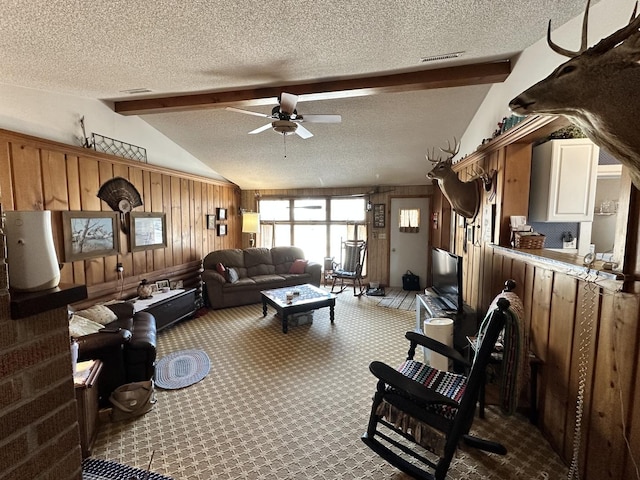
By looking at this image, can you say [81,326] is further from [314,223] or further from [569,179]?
[314,223]

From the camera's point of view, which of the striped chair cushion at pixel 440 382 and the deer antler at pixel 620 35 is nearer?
the deer antler at pixel 620 35

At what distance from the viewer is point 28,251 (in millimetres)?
950

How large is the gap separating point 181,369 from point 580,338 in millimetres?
3275

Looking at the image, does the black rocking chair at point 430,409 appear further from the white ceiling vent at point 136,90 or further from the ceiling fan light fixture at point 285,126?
the white ceiling vent at point 136,90

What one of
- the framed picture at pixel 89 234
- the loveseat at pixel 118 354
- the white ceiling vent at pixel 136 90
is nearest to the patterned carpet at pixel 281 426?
the loveseat at pixel 118 354

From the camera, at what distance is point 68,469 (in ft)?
3.39

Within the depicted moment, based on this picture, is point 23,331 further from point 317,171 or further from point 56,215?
point 317,171

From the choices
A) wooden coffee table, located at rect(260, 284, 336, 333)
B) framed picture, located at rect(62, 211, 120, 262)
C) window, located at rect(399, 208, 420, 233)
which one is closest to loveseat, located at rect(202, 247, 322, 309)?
wooden coffee table, located at rect(260, 284, 336, 333)

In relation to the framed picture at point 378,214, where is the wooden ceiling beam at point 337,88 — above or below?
above

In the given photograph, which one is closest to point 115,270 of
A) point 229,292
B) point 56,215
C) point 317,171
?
point 56,215

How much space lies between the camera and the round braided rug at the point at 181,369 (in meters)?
2.75

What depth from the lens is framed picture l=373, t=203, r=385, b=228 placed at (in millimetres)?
6441

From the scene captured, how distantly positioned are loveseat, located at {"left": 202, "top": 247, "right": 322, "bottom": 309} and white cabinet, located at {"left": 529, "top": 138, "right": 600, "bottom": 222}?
397cm

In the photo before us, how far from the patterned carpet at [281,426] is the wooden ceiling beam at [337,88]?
9.31 ft
